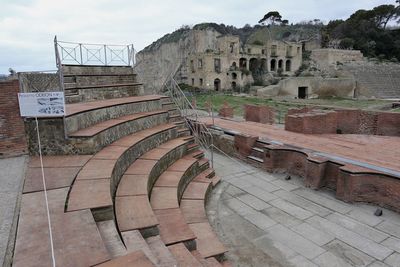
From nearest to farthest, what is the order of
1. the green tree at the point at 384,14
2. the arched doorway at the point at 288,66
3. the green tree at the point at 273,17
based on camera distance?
the arched doorway at the point at 288,66, the green tree at the point at 384,14, the green tree at the point at 273,17

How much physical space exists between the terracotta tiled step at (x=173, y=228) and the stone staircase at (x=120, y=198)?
13 mm

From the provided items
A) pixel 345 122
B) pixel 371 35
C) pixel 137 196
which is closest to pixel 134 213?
pixel 137 196

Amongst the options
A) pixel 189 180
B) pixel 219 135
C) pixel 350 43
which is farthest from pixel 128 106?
pixel 350 43

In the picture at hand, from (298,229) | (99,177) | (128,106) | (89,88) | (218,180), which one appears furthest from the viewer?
(89,88)

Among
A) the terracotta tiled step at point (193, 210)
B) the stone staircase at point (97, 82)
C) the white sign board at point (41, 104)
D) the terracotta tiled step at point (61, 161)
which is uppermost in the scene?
the stone staircase at point (97, 82)

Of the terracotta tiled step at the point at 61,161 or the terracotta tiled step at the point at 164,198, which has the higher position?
the terracotta tiled step at the point at 61,161

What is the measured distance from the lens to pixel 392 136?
980 centimetres

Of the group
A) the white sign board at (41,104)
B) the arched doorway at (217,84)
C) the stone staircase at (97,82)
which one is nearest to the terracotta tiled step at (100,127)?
the white sign board at (41,104)

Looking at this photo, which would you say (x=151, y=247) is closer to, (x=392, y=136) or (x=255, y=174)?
(x=255, y=174)

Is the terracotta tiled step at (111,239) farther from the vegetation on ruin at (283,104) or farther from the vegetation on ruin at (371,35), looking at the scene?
the vegetation on ruin at (371,35)

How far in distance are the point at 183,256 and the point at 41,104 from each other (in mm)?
3196

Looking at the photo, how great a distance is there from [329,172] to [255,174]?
1.83 meters

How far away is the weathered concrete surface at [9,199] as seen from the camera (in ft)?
7.52

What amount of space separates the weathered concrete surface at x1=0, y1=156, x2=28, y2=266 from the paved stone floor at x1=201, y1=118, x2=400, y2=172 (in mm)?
6429
